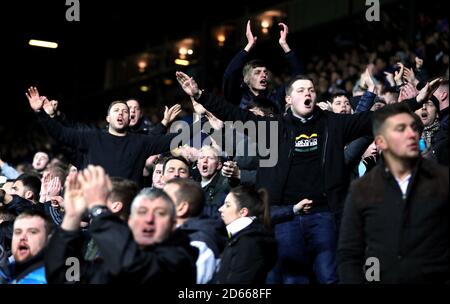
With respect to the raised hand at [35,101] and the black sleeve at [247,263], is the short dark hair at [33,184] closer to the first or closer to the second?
the raised hand at [35,101]

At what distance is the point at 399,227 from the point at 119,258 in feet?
5.57

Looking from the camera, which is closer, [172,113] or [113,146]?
[113,146]

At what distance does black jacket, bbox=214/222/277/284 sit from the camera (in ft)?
21.2

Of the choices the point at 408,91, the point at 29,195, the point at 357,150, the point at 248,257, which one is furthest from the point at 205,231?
the point at 29,195

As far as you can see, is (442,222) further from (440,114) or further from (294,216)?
(440,114)

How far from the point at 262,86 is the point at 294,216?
2218 mm

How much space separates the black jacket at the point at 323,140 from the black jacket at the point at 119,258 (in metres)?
2.07

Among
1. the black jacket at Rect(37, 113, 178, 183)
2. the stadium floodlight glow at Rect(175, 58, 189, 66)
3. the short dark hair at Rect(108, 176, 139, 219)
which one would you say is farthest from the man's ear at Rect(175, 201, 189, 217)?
the stadium floodlight glow at Rect(175, 58, 189, 66)

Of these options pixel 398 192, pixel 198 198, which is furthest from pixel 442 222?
pixel 198 198

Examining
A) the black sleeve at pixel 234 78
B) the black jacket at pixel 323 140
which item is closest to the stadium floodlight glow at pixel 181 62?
the black sleeve at pixel 234 78

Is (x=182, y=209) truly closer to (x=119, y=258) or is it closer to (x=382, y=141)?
(x=119, y=258)

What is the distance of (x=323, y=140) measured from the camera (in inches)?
303

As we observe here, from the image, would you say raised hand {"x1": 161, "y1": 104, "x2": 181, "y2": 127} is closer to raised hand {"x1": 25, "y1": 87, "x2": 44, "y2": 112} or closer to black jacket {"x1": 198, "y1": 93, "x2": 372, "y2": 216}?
raised hand {"x1": 25, "y1": 87, "x2": 44, "y2": 112}
